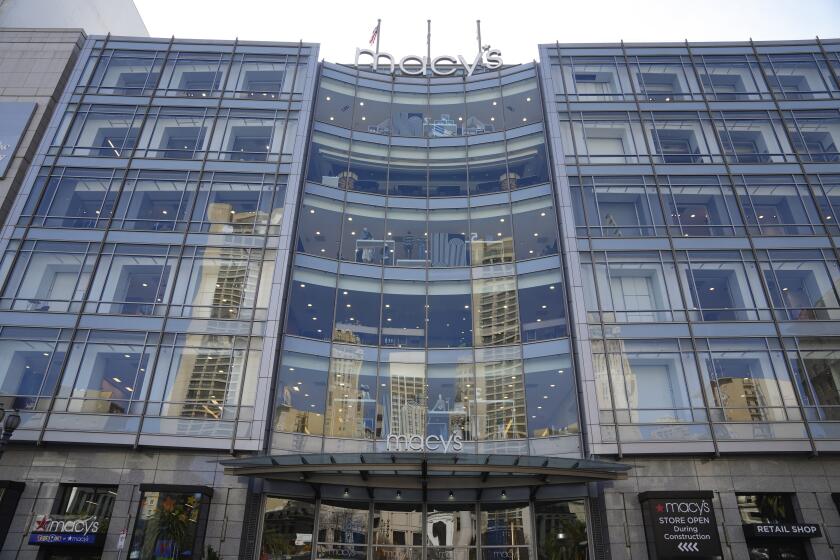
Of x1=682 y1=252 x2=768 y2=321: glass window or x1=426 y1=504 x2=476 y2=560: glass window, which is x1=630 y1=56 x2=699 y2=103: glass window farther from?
x1=426 y1=504 x2=476 y2=560: glass window

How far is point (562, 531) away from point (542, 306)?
947 centimetres

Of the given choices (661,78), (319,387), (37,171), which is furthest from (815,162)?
(37,171)

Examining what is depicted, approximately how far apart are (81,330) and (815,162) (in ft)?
117

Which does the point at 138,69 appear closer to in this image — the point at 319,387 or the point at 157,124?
the point at 157,124

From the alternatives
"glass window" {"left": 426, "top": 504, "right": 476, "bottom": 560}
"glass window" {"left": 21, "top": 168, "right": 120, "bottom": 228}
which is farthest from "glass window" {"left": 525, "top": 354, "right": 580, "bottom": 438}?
"glass window" {"left": 21, "top": 168, "right": 120, "bottom": 228}

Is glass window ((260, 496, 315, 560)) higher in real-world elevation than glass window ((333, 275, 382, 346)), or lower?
lower

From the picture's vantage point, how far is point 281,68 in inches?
1257

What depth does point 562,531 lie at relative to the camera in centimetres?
2139

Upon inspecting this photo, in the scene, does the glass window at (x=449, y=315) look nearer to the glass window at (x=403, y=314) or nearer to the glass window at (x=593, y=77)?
the glass window at (x=403, y=314)

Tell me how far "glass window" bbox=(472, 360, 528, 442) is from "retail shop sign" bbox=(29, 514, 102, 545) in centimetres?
1489

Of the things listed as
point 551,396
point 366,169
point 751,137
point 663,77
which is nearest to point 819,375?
point 551,396

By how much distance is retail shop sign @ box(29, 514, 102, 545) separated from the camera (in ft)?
65.1

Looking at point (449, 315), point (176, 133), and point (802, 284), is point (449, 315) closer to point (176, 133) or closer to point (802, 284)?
point (802, 284)

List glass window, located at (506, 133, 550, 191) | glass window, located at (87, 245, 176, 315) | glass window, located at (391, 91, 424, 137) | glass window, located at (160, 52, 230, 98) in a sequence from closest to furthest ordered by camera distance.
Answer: glass window, located at (87, 245, 176, 315), glass window, located at (506, 133, 550, 191), glass window, located at (160, 52, 230, 98), glass window, located at (391, 91, 424, 137)
